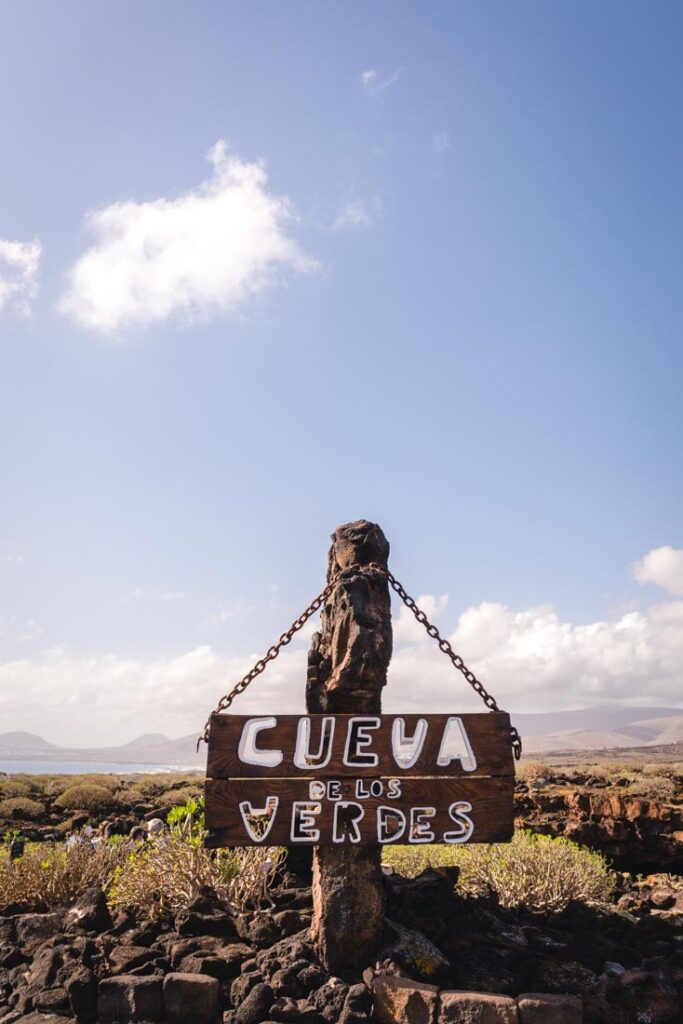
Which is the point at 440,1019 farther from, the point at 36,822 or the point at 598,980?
the point at 36,822

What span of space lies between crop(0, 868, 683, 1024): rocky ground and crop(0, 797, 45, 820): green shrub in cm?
1583

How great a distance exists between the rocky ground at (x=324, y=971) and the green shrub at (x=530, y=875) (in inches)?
16.6

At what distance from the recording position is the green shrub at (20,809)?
2112 cm

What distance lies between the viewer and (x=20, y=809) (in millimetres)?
21516

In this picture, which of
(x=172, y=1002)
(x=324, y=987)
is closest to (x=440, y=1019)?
(x=324, y=987)

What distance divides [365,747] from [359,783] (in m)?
0.27

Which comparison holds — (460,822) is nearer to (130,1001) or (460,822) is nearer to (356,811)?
(356,811)

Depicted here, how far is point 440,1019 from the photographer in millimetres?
4922

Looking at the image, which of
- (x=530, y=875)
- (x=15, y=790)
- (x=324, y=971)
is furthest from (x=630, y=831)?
(x=15, y=790)

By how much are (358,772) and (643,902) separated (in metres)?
5.11

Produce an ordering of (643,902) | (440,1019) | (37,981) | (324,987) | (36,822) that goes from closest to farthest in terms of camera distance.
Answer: (440,1019) < (324,987) < (37,981) < (643,902) < (36,822)

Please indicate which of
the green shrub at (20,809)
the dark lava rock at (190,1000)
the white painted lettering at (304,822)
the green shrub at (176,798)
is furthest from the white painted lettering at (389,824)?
the green shrub at (20,809)

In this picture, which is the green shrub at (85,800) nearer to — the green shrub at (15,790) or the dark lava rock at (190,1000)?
the green shrub at (15,790)

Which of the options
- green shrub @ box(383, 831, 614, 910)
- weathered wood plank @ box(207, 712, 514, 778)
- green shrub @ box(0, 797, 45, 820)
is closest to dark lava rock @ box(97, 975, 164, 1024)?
weathered wood plank @ box(207, 712, 514, 778)
